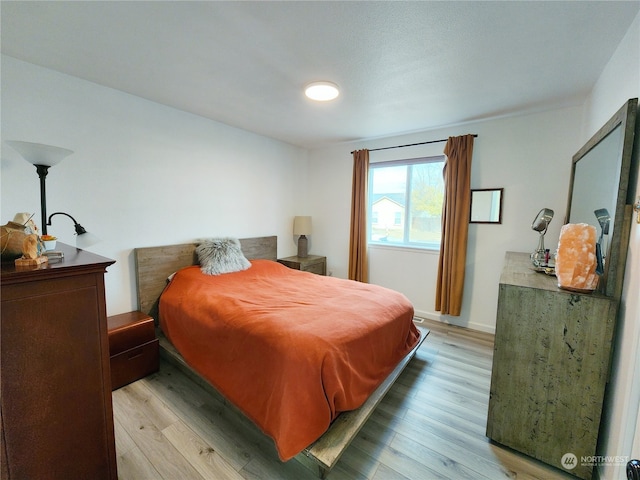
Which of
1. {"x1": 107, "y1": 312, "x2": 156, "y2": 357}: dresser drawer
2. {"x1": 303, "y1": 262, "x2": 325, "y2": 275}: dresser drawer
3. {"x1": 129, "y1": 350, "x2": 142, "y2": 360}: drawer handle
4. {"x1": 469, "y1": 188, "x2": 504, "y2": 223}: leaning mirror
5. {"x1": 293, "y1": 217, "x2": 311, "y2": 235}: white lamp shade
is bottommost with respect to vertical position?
{"x1": 129, "y1": 350, "x2": 142, "y2": 360}: drawer handle

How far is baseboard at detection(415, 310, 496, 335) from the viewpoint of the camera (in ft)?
Result: 10.1

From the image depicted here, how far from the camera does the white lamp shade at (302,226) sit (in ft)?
13.7

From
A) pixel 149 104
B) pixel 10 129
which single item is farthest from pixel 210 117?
pixel 10 129

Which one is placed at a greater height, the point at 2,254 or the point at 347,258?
the point at 2,254

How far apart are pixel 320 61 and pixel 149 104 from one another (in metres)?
1.85

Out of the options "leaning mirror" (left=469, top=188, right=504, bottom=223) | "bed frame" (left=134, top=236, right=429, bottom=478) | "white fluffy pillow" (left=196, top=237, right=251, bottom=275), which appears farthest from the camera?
"leaning mirror" (left=469, top=188, right=504, bottom=223)

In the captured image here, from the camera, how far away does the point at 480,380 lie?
2201mm

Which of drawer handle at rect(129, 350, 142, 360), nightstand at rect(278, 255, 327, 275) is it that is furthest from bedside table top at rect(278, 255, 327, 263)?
drawer handle at rect(129, 350, 142, 360)

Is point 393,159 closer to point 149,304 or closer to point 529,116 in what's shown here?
point 529,116

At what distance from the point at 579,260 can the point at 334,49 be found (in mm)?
1889

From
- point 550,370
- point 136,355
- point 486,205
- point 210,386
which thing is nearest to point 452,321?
point 486,205

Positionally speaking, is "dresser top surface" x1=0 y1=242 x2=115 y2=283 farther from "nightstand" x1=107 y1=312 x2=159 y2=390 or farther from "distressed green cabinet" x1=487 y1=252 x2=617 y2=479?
"distressed green cabinet" x1=487 y1=252 x2=617 y2=479

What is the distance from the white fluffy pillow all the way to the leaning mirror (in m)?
2.77

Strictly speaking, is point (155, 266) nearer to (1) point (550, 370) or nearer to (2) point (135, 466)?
(2) point (135, 466)
